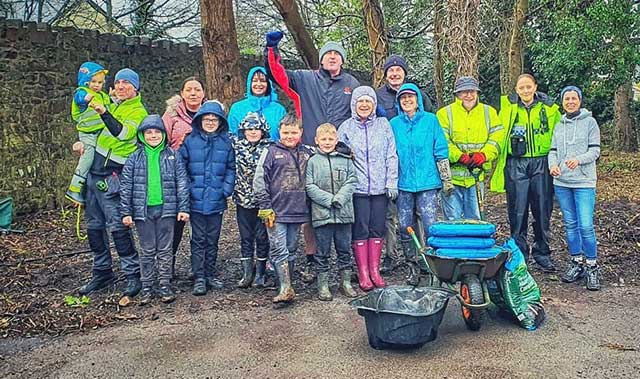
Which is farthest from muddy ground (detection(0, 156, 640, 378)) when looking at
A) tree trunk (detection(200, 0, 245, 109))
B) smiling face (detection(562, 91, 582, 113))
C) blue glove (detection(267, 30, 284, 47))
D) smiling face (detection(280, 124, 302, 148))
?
tree trunk (detection(200, 0, 245, 109))

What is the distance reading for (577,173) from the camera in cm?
583

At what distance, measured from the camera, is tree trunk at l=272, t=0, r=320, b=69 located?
37.2 feet

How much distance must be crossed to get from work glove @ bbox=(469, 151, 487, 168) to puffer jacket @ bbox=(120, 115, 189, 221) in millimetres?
2530

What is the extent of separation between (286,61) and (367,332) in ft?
43.5

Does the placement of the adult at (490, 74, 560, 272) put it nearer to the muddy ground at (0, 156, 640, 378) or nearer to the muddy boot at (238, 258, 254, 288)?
the muddy ground at (0, 156, 640, 378)

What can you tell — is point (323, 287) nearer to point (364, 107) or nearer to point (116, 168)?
point (364, 107)

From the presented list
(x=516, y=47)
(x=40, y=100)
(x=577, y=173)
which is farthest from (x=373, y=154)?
(x=516, y=47)

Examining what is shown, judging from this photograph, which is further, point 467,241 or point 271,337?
point 271,337


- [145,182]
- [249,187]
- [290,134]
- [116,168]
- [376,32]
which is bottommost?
[249,187]

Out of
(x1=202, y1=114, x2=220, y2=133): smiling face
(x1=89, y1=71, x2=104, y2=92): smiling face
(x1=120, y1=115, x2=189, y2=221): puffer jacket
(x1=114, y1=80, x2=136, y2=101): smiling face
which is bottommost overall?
(x1=120, y1=115, x2=189, y2=221): puffer jacket

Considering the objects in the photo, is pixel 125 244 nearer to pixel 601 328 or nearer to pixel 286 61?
pixel 601 328

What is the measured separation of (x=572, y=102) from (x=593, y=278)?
1582 mm

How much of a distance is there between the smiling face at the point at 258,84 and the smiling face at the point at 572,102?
2748 millimetres

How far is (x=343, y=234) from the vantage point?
18.8 feet
